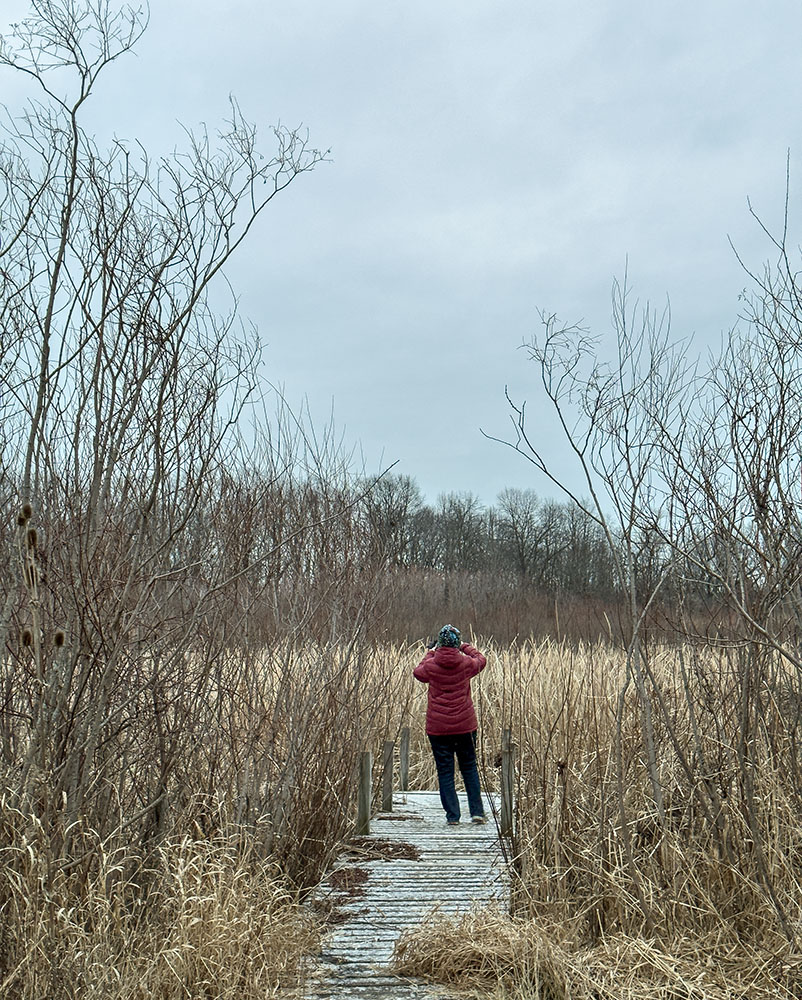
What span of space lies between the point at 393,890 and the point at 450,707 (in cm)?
156

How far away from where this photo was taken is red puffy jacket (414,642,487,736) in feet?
22.2

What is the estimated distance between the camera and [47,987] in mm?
3311

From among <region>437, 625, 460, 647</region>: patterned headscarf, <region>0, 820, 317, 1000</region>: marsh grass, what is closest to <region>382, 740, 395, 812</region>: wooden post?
<region>437, 625, 460, 647</region>: patterned headscarf

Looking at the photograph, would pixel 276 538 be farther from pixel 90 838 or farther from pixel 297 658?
pixel 90 838

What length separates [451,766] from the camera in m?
6.89

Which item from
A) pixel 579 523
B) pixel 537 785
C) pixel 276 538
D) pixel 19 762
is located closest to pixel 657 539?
pixel 537 785

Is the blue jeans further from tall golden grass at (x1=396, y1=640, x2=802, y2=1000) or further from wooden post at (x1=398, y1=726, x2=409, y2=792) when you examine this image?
wooden post at (x1=398, y1=726, x2=409, y2=792)

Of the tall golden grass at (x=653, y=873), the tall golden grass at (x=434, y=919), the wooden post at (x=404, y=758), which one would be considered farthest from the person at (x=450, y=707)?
the wooden post at (x=404, y=758)

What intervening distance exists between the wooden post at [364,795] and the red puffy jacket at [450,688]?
58cm

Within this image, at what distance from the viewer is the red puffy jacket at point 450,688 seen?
678 centimetres

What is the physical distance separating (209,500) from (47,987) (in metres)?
2.70

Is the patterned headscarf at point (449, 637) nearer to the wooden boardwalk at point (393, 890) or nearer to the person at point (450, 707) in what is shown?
the person at point (450, 707)

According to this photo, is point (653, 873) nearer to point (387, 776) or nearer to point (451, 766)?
point (451, 766)

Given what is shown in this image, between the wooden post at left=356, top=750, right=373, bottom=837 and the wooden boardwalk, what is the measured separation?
9 centimetres
